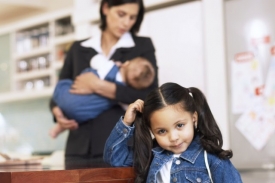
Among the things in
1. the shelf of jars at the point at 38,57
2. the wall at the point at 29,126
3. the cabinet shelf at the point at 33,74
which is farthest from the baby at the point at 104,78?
the wall at the point at 29,126

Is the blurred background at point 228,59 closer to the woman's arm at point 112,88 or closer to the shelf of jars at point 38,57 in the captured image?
the woman's arm at point 112,88

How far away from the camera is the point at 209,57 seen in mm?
2475

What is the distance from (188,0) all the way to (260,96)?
2.19ft

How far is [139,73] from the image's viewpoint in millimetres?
1788

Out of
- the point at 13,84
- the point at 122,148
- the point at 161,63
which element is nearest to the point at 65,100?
the point at 122,148

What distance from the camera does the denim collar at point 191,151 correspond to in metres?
1.15

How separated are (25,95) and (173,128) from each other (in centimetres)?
339

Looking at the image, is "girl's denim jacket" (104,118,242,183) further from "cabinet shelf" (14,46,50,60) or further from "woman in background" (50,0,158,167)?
"cabinet shelf" (14,46,50,60)

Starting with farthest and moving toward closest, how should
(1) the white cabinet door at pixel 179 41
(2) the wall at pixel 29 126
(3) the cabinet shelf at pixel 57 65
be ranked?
(2) the wall at pixel 29 126, (3) the cabinet shelf at pixel 57 65, (1) the white cabinet door at pixel 179 41

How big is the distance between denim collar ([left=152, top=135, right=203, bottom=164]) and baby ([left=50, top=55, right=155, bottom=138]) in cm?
60

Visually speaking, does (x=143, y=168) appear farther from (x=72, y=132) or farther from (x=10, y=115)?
(x=10, y=115)

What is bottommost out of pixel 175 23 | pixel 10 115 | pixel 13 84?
pixel 10 115

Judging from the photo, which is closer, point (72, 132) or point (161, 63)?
point (72, 132)

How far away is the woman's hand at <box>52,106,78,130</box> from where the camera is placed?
72.1 inches
